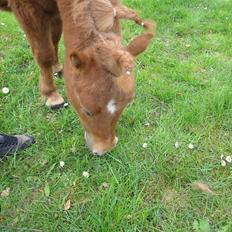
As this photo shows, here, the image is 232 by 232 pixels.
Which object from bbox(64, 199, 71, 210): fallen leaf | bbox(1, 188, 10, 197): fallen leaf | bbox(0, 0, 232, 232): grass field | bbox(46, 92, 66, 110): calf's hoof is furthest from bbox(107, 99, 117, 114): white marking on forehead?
bbox(46, 92, 66, 110): calf's hoof

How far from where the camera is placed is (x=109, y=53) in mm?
2805

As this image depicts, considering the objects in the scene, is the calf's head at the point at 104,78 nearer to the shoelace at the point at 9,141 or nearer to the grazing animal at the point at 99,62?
the grazing animal at the point at 99,62

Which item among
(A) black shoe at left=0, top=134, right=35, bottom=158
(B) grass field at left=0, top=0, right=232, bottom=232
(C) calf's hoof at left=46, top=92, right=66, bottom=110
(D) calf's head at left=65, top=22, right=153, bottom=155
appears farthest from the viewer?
(C) calf's hoof at left=46, top=92, right=66, bottom=110

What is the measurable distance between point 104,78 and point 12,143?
51.3 inches

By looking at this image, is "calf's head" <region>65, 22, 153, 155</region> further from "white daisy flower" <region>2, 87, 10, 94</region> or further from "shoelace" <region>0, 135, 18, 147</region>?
"white daisy flower" <region>2, 87, 10, 94</region>

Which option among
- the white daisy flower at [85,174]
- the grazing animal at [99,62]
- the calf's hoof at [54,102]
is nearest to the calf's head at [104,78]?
the grazing animal at [99,62]

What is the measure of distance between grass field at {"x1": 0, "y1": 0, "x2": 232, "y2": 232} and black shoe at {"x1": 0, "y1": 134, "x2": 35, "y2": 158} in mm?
64

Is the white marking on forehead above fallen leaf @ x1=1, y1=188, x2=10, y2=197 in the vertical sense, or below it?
above

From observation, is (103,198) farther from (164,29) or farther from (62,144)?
(164,29)

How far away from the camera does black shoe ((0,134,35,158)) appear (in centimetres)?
366

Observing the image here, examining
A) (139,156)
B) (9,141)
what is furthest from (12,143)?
(139,156)

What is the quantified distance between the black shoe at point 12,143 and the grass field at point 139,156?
6cm

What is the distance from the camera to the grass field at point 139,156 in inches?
126

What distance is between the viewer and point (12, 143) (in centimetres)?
369
